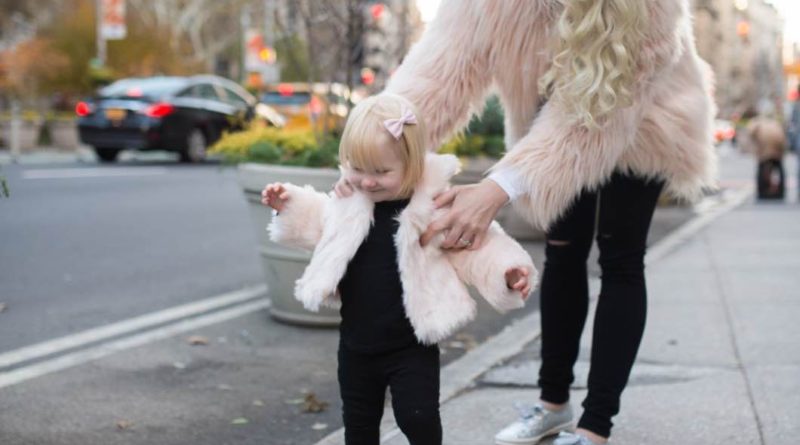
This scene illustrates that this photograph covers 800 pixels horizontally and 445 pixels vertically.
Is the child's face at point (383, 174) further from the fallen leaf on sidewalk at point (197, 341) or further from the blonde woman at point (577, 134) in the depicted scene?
the fallen leaf on sidewalk at point (197, 341)

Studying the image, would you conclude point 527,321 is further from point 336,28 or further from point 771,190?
point 771,190

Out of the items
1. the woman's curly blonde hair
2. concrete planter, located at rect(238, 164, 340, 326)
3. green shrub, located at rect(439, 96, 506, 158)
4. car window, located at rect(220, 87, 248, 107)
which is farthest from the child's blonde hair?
car window, located at rect(220, 87, 248, 107)

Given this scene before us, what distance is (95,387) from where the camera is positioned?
14.3 ft

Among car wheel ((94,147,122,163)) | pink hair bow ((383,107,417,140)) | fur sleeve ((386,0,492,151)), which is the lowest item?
car wheel ((94,147,122,163))

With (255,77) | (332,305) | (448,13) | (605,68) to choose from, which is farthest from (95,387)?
(255,77)

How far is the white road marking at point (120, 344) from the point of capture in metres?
4.52

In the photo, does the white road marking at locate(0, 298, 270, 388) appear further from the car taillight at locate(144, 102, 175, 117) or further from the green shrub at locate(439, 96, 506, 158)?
the car taillight at locate(144, 102, 175, 117)

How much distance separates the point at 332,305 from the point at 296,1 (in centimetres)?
387

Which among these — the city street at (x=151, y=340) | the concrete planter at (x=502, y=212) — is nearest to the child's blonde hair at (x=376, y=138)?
the city street at (x=151, y=340)

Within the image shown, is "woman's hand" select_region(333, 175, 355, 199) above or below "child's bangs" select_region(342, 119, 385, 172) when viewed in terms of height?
below

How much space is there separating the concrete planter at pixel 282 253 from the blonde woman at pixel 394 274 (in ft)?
8.11

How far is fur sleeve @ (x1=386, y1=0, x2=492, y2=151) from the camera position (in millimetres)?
3113

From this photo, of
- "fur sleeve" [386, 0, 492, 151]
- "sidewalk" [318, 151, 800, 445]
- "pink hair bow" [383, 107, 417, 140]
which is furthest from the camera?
"sidewalk" [318, 151, 800, 445]

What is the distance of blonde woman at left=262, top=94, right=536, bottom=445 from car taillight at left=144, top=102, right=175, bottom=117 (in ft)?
51.8
